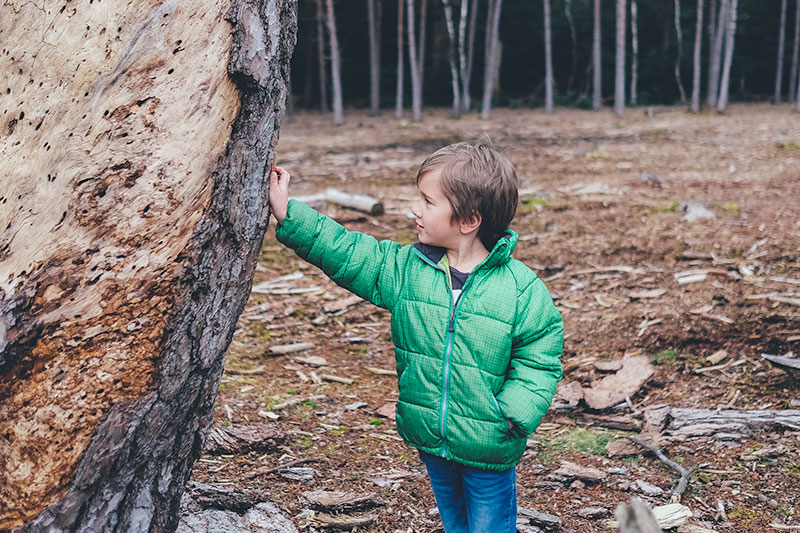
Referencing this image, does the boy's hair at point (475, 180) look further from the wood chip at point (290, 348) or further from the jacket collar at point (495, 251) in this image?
the wood chip at point (290, 348)

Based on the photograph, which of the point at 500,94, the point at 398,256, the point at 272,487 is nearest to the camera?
the point at 398,256

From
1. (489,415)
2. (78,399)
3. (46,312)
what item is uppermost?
(46,312)

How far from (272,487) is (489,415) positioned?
143cm

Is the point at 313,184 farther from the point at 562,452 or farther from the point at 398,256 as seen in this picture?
the point at 398,256

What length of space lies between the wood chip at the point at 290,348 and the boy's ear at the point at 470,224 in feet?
9.71

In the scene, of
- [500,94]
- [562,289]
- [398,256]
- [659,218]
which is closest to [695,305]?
[562,289]

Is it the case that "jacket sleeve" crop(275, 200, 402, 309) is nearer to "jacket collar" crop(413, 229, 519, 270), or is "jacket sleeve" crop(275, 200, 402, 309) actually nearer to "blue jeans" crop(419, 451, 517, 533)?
"jacket collar" crop(413, 229, 519, 270)

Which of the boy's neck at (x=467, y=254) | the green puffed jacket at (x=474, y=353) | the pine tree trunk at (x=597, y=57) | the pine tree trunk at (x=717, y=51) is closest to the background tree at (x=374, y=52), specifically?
the pine tree trunk at (x=597, y=57)

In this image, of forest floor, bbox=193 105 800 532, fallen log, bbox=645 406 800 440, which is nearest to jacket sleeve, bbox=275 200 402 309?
forest floor, bbox=193 105 800 532

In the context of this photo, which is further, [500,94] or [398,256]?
[500,94]

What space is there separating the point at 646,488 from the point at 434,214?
1.93 m

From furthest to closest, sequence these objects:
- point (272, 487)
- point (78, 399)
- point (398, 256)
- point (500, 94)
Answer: point (500, 94) < point (272, 487) < point (398, 256) < point (78, 399)

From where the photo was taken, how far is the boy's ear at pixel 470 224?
8.69 ft

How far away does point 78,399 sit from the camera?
2.22 meters
